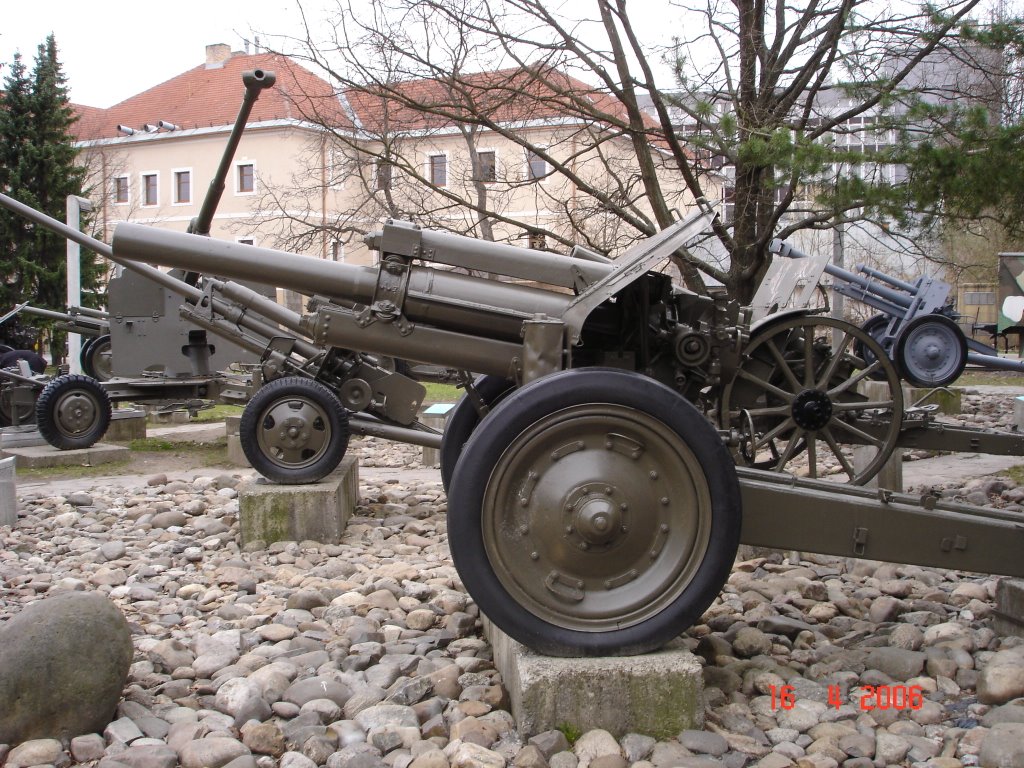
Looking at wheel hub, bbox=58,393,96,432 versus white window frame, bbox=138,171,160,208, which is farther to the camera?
white window frame, bbox=138,171,160,208

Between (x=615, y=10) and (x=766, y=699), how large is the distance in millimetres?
7750

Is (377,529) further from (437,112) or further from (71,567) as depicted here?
(437,112)

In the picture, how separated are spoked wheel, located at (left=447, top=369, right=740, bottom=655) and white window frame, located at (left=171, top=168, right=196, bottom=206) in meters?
40.4

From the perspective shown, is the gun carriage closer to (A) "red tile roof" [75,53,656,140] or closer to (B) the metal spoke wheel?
(A) "red tile roof" [75,53,656,140]

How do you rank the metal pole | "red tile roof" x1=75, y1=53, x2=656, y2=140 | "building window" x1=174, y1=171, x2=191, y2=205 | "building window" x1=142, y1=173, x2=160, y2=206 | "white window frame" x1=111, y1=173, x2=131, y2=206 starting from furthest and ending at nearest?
"white window frame" x1=111, y1=173, x2=131, y2=206, "building window" x1=142, y1=173, x2=160, y2=206, "building window" x1=174, y1=171, x2=191, y2=205, the metal pole, "red tile roof" x1=75, y1=53, x2=656, y2=140

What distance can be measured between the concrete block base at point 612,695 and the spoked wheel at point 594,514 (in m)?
0.06

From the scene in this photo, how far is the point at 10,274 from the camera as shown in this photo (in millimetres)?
29641

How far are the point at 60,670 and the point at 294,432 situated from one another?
13.1 ft

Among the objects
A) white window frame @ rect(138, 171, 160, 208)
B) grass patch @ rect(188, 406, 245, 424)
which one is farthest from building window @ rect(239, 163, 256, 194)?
grass patch @ rect(188, 406, 245, 424)

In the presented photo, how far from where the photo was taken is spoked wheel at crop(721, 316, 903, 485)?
264 inches

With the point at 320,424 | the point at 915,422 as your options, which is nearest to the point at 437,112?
the point at 320,424

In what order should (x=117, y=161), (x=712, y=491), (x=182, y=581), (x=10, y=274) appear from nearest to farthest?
(x=712, y=491)
(x=182, y=581)
(x=10, y=274)
(x=117, y=161)

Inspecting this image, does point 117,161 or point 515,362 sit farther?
point 117,161

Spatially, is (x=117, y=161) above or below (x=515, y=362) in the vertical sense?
above
